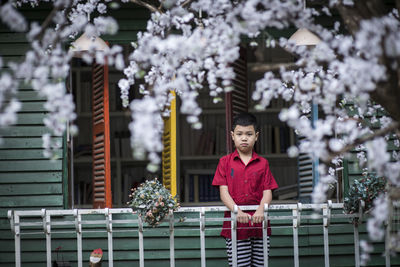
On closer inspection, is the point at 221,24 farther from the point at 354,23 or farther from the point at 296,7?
the point at 354,23

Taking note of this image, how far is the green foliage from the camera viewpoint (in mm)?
5133

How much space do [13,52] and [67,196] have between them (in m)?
1.46

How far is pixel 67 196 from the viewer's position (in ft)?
19.7

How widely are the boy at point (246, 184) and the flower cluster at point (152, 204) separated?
0.43 meters

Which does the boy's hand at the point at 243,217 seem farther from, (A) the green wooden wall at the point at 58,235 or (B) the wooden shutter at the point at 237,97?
(B) the wooden shutter at the point at 237,97

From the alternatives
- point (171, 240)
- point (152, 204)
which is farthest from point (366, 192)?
point (152, 204)

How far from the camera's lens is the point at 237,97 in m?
6.35

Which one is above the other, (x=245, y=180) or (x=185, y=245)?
(x=245, y=180)

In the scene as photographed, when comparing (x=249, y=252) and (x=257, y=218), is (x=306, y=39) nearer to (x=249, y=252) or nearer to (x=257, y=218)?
(x=257, y=218)

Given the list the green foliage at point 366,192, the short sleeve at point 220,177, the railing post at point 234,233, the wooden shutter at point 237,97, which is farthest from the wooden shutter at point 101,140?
the green foliage at point 366,192

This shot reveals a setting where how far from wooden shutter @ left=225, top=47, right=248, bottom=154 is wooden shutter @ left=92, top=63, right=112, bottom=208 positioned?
1.14 metres

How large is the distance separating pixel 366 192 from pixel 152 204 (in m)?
1.71

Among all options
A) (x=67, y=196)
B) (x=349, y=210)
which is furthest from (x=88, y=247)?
(x=349, y=210)

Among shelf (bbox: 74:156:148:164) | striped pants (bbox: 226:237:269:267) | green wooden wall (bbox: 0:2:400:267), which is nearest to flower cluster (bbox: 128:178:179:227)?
striped pants (bbox: 226:237:269:267)
